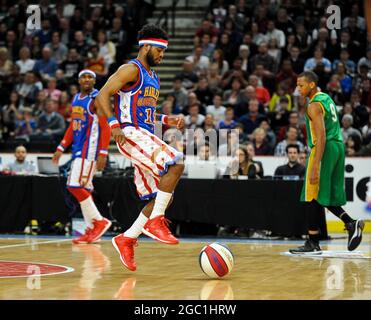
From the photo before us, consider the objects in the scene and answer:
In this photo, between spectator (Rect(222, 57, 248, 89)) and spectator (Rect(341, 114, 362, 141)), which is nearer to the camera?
spectator (Rect(341, 114, 362, 141))

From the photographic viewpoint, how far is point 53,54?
23188 millimetres

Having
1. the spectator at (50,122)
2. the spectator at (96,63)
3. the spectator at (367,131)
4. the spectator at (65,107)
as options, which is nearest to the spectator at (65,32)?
the spectator at (96,63)

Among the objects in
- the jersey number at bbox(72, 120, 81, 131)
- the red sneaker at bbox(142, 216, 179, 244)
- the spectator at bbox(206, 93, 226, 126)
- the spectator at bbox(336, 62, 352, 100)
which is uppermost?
the spectator at bbox(336, 62, 352, 100)

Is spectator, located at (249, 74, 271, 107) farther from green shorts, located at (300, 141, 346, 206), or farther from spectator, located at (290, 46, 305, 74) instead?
green shorts, located at (300, 141, 346, 206)

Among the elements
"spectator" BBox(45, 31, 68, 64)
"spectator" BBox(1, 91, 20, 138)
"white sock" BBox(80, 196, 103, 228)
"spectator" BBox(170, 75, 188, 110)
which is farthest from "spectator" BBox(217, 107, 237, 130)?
"spectator" BBox(45, 31, 68, 64)

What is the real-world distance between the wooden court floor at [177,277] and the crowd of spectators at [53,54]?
7.90m

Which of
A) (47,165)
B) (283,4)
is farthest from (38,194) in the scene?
(283,4)

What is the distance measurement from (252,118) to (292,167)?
354 centimetres

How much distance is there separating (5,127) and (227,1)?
283 inches

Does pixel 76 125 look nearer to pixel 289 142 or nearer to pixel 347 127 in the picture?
pixel 289 142

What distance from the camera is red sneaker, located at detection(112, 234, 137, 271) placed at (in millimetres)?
8703

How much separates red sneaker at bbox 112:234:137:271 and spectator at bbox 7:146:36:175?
780 centimetres

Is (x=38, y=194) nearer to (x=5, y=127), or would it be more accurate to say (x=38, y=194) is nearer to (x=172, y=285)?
(x=5, y=127)

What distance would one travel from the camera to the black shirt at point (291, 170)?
50.4 feet
